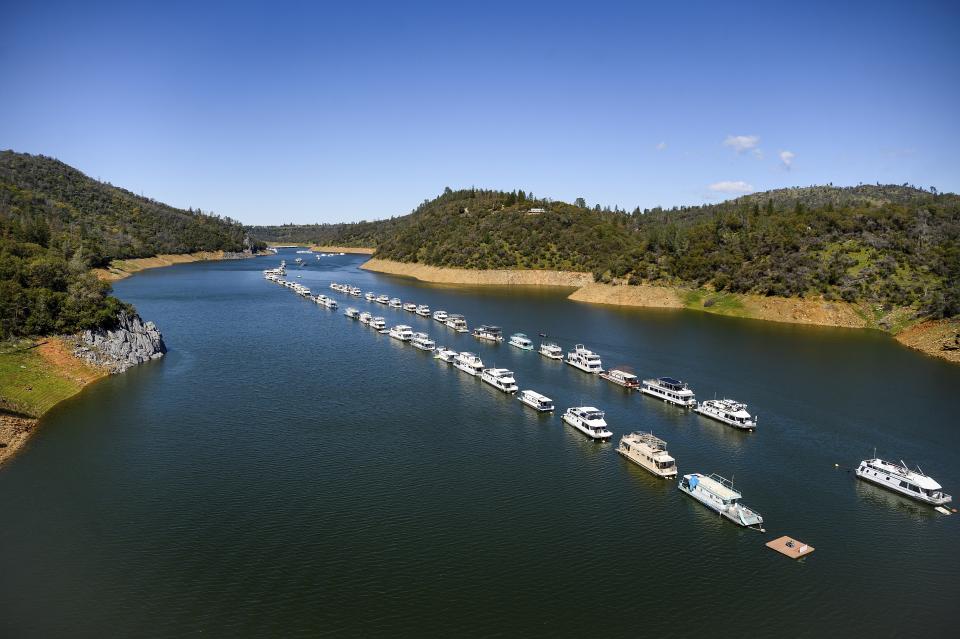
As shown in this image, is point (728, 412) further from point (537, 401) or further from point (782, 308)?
point (782, 308)

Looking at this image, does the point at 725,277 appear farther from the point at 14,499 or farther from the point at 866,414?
the point at 14,499

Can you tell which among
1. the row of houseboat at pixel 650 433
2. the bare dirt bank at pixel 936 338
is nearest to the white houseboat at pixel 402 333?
the row of houseboat at pixel 650 433

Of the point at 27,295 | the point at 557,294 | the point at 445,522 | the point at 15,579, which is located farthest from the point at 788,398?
the point at 557,294

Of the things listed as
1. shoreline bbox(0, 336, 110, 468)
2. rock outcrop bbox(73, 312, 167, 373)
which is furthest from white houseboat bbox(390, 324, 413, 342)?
shoreline bbox(0, 336, 110, 468)

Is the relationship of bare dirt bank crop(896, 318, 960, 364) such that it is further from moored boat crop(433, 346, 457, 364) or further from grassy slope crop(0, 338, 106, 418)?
grassy slope crop(0, 338, 106, 418)

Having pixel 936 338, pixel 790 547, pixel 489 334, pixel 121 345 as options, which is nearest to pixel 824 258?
pixel 936 338

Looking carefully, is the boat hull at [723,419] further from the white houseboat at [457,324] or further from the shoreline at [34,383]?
the shoreline at [34,383]
